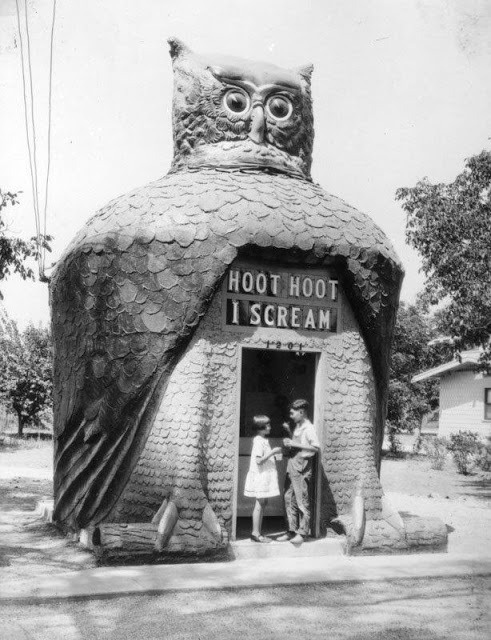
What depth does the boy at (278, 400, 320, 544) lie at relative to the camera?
24.7 feet

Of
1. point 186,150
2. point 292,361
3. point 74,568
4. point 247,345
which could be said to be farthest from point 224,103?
point 74,568

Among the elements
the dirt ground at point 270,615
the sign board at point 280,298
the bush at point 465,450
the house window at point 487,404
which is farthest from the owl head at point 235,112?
the house window at point 487,404

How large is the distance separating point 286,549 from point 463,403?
18.6 metres

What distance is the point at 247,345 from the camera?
765 centimetres

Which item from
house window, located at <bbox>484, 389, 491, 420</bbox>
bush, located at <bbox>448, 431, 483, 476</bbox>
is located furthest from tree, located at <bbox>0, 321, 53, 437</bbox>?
house window, located at <bbox>484, 389, 491, 420</bbox>

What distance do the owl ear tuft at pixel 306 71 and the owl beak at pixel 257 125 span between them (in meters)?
0.91

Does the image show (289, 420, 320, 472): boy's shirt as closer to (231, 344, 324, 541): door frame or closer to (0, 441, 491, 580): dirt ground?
(231, 344, 324, 541): door frame

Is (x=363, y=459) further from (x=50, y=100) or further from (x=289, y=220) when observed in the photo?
(x=50, y=100)

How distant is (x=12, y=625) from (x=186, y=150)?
5.39 m

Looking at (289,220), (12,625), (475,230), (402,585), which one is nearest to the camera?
(12,625)

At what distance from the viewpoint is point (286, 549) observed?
24.2 feet

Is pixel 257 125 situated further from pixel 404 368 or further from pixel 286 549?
pixel 404 368

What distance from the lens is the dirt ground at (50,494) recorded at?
719cm

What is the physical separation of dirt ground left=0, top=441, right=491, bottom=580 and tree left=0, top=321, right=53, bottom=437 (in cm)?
278
